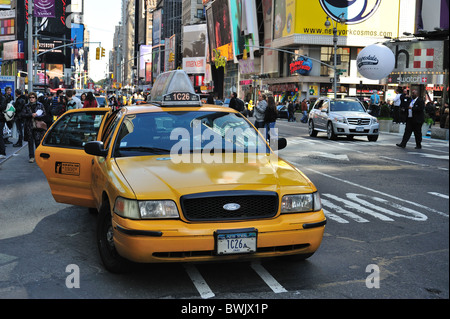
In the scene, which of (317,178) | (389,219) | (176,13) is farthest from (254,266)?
(176,13)

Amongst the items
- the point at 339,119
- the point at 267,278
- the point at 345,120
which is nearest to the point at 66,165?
the point at 267,278

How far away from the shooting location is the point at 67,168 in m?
7.61

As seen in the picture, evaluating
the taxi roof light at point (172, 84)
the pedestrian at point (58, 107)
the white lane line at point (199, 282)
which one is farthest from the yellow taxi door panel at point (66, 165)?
the pedestrian at point (58, 107)

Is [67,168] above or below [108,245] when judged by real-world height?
above

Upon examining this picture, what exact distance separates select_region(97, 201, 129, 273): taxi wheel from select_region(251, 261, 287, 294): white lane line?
125cm

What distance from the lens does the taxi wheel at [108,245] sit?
5.49m

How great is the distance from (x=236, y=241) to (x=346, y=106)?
20.5 metres

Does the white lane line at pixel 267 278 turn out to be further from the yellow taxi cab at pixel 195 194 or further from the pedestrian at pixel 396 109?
the pedestrian at pixel 396 109

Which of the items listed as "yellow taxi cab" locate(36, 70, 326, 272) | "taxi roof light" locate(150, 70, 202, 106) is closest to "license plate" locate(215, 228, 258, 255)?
"yellow taxi cab" locate(36, 70, 326, 272)

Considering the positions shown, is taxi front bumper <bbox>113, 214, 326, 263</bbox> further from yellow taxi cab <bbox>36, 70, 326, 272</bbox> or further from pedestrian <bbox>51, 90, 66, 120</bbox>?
pedestrian <bbox>51, 90, 66, 120</bbox>

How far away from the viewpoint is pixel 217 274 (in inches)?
221

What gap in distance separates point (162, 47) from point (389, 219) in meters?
171

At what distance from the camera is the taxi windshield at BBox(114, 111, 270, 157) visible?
6.34m

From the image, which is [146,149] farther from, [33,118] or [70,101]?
[70,101]
